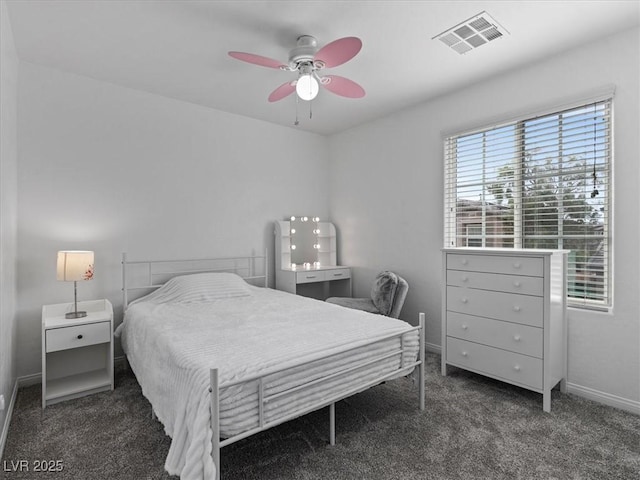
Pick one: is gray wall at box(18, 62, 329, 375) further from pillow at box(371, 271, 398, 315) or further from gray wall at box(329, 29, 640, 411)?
pillow at box(371, 271, 398, 315)

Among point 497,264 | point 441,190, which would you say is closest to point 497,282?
point 497,264

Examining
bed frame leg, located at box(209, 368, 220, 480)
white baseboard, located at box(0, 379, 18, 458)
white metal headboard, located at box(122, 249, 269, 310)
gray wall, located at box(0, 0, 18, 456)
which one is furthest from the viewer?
white metal headboard, located at box(122, 249, 269, 310)

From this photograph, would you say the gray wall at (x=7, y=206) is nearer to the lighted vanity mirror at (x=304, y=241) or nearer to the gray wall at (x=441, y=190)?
the lighted vanity mirror at (x=304, y=241)

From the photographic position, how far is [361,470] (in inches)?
73.6

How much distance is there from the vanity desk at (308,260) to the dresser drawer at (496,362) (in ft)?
5.80

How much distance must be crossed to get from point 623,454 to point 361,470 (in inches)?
58.6

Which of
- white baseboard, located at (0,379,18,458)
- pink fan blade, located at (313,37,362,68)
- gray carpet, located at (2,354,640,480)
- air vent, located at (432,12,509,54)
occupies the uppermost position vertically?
air vent, located at (432,12,509,54)

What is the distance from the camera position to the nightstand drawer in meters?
2.60

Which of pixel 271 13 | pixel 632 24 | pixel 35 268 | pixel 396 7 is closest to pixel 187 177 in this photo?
pixel 35 268

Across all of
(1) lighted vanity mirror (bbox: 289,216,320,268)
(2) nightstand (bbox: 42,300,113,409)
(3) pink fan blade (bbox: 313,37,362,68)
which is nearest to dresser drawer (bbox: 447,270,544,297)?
(3) pink fan blade (bbox: 313,37,362,68)

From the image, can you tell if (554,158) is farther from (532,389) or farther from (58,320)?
(58,320)

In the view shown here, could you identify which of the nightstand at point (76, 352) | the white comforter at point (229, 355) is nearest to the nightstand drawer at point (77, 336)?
the nightstand at point (76, 352)

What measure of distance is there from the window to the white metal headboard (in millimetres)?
2205

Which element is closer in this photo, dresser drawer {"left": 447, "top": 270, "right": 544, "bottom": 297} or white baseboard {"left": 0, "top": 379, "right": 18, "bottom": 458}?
white baseboard {"left": 0, "top": 379, "right": 18, "bottom": 458}
